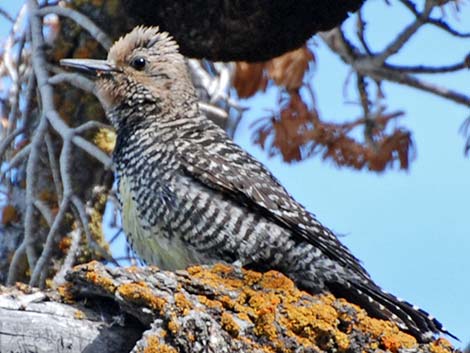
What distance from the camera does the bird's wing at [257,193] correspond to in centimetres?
537

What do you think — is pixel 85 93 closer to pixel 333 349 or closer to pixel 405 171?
pixel 405 171

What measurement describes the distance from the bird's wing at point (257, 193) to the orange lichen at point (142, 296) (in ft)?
4.97

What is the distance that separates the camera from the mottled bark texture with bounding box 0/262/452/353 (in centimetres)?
383

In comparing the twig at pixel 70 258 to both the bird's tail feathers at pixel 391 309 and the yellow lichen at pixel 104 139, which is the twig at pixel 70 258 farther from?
the bird's tail feathers at pixel 391 309

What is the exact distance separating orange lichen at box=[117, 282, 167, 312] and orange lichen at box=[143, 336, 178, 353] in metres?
0.14

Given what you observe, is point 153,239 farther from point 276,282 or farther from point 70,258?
point 70,258

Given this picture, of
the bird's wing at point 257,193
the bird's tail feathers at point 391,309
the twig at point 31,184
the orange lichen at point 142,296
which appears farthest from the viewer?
the twig at point 31,184

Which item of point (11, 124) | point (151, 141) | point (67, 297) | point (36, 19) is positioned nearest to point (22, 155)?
point (11, 124)

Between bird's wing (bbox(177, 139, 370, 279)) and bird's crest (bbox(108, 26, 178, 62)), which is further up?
bird's crest (bbox(108, 26, 178, 62))

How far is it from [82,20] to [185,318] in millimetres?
3266

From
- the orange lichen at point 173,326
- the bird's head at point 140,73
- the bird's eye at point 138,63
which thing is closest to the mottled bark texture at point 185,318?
the orange lichen at point 173,326

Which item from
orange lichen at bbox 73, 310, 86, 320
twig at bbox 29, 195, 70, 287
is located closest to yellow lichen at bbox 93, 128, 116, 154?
twig at bbox 29, 195, 70, 287

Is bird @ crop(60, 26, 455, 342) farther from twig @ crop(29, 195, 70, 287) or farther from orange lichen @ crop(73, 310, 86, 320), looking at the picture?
orange lichen @ crop(73, 310, 86, 320)

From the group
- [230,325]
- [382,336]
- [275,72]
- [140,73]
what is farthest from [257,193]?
[275,72]
